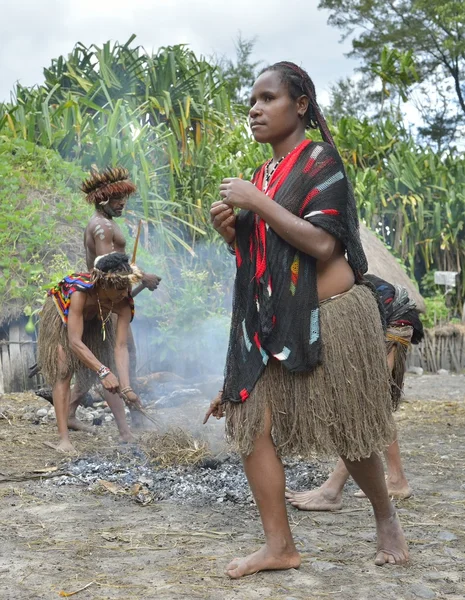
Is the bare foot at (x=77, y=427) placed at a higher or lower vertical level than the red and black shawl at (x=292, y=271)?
lower

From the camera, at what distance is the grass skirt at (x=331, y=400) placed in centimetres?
266

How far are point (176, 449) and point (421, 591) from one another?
2.08 m

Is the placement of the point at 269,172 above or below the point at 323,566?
above

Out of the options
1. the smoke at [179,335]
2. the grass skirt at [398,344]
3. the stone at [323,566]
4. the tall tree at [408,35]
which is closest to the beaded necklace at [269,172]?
the grass skirt at [398,344]

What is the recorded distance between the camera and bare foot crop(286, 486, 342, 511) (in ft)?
12.1

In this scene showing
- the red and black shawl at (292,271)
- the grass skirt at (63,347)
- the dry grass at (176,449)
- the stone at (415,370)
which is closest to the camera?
the red and black shawl at (292,271)

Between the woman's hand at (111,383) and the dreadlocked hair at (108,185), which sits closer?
the woman's hand at (111,383)

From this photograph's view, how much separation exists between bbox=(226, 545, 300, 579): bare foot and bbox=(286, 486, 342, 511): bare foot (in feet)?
2.98

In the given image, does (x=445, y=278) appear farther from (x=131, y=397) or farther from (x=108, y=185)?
(x=131, y=397)

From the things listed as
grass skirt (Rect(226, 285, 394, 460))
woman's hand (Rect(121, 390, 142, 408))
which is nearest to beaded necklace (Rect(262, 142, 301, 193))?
grass skirt (Rect(226, 285, 394, 460))

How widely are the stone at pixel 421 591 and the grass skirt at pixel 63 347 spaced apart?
10.1 ft

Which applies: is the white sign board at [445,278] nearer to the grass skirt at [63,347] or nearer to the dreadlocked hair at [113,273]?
the grass skirt at [63,347]

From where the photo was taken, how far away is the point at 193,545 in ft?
10.2

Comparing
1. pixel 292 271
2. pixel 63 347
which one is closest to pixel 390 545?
pixel 292 271
